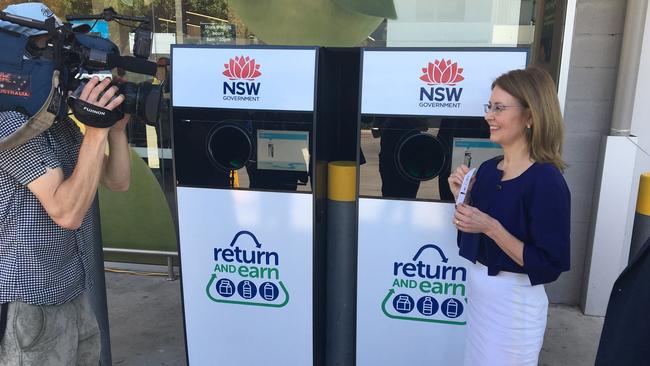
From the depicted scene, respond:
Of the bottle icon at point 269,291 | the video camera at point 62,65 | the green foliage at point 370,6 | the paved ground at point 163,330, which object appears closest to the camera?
the video camera at point 62,65

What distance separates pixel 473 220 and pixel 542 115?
1.33ft

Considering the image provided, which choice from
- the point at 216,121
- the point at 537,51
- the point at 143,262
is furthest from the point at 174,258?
the point at 537,51

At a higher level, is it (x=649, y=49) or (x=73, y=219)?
(x=649, y=49)

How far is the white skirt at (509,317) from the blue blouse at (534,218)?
0.04m

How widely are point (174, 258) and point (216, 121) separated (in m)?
2.34

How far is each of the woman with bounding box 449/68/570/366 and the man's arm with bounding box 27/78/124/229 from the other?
1210 mm

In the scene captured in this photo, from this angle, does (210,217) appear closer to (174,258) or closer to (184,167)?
(184,167)

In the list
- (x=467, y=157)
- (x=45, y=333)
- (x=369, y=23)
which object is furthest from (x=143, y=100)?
(x=369, y=23)

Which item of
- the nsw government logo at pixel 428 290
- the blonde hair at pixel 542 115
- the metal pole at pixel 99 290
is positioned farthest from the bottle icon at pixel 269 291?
the blonde hair at pixel 542 115

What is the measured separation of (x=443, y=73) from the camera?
7.29ft

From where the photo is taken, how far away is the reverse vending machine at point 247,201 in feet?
7.66

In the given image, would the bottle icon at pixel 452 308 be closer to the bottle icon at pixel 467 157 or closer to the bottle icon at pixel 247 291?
the bottle icon at pixel 467 157

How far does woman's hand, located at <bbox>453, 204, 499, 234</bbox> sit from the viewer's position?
1.73m

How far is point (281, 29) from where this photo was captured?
386cm
